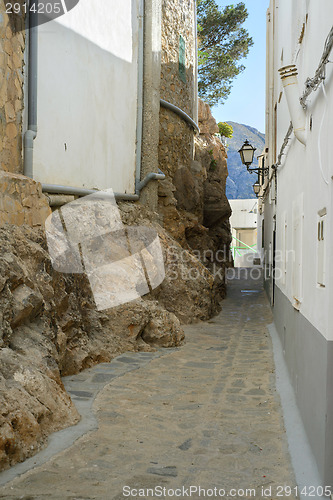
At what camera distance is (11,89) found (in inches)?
258

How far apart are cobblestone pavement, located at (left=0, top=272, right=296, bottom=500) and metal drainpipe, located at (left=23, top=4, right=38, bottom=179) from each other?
310 centimetres

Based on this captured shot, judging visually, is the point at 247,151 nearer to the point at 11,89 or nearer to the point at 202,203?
the point at 202,203

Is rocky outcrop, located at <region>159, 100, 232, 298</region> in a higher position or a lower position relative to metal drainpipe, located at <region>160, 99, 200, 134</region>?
lower

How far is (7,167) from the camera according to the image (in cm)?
661

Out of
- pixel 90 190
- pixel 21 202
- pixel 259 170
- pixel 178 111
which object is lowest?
pixel 21 202

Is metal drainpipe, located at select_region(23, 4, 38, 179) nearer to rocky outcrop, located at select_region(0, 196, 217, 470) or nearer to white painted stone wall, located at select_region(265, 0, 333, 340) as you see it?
rocky outcrop, located at select_region(0, 196, 217, 470)

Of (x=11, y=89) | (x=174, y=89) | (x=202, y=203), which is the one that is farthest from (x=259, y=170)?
(x=11, y=89)

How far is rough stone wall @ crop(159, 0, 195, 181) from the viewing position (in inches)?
507

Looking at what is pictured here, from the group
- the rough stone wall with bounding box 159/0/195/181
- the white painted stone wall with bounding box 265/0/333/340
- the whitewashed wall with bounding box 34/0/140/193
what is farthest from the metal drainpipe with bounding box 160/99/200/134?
the white painted stone wall with bounding box 265/0/333/340

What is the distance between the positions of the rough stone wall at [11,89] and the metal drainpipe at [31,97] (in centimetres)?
10

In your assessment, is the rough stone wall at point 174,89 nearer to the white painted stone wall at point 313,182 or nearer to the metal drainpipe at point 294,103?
the white painted stone wall at point 313,182

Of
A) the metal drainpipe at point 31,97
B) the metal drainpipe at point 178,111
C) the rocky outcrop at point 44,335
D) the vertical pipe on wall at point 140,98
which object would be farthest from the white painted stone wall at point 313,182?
the metal drainpipe at point 178,111

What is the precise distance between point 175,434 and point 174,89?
1060 cm

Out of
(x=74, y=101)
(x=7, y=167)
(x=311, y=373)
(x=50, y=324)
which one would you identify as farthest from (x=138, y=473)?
(x=74, y=101)
